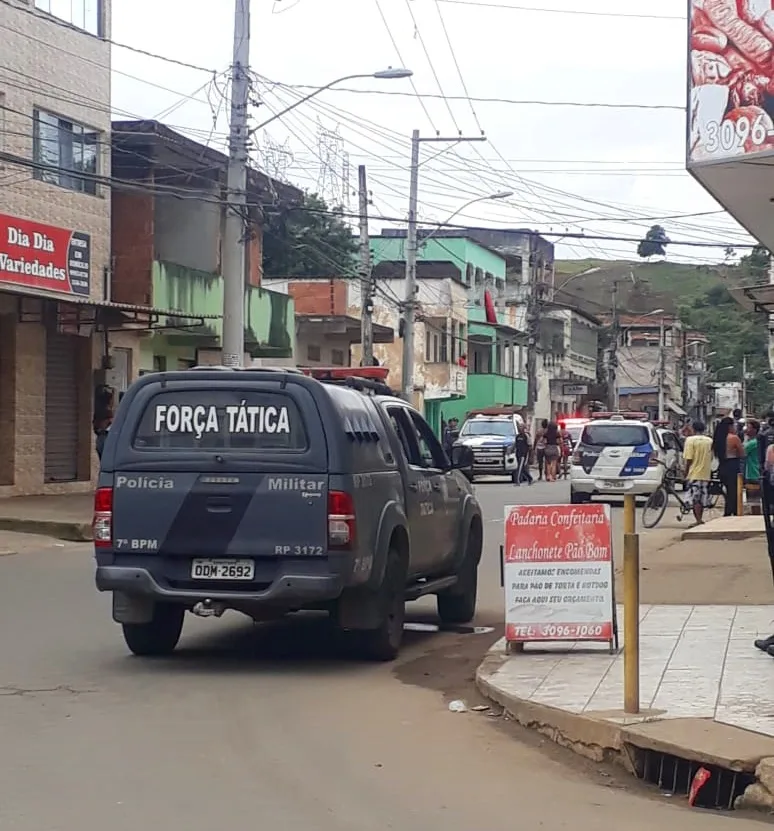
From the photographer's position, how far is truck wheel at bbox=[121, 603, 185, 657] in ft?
34.5

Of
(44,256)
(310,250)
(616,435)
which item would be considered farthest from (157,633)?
(310,250)

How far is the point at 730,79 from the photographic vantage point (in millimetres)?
13570

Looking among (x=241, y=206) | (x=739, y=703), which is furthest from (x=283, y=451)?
(x=241, y=206)

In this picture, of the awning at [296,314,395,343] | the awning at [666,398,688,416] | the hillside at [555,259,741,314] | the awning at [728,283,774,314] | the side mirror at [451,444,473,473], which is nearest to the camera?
the side mirror at [451,444,473,473]

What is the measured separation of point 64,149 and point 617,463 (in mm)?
12721

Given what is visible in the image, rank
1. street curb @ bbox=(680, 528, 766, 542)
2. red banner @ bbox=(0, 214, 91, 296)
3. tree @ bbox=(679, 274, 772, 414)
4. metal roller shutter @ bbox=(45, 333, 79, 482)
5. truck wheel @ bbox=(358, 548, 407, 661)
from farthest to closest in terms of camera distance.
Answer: tree @ bbox=(679, 274, 772, 414) → metal roller shutter @ bbox=(45, 333, 79, 482) → red banner @ bbox=(0, 214, 91, 296) → street curb @ bbox=(680, 528, 766, 542) → truck wheel @ bbox=(358, 548, 407, 661)

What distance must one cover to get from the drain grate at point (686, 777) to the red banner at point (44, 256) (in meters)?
18.1

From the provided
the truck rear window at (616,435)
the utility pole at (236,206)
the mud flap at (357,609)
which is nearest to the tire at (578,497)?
the truck rear window at (616,435)

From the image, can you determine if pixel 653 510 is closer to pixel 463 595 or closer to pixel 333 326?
pixel 463 595

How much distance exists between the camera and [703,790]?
6.77 metres

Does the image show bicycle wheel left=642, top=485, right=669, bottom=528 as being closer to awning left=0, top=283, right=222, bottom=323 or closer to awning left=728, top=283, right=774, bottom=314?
awning left=728, top=283, right=774, bottom=314

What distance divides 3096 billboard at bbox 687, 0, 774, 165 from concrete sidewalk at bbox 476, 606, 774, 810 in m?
4.63

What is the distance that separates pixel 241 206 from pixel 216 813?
17.7 meters

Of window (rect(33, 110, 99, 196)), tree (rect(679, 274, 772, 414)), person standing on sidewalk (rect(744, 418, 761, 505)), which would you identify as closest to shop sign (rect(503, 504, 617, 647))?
person standing on sidewalk (rect(744, 418, 761, 505))
